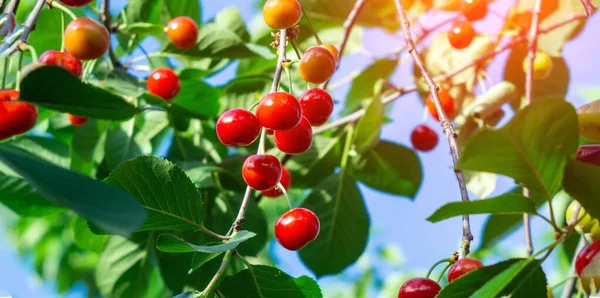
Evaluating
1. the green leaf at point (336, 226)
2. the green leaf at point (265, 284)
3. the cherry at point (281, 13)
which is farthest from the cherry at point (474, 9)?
the green leaf at point (265, 284)

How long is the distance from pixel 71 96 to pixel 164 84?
36.5 inches

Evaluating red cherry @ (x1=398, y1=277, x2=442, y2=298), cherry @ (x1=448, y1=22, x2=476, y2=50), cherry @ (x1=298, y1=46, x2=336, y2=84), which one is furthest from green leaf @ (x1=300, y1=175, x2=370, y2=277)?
red cherry @ (x1=398, y1=277, x2=442, y2=298)

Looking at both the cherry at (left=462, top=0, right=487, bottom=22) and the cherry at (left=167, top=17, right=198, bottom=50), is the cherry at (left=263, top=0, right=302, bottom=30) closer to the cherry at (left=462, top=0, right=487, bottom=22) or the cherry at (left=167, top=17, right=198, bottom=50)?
the cherry at (left=167, top=17, right=198, bottom=50)

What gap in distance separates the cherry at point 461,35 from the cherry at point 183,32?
80 cm

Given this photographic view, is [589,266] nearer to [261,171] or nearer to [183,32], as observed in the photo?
[261,171]

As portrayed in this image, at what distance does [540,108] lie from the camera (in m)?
0.88

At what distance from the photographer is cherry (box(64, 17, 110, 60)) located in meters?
1.20

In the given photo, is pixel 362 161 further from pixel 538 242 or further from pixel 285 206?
pixel 538 242

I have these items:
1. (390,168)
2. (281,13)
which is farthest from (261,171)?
(390,168)

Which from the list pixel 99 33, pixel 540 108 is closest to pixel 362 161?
pixel 99 33

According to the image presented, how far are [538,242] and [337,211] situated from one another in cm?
246

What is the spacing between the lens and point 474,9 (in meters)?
2.12

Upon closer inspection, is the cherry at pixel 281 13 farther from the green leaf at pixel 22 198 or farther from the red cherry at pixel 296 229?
the green leaf at pixel 22 198

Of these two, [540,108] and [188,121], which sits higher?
[540,108]
